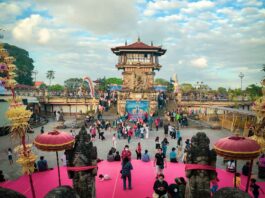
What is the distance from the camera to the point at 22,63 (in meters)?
70.0

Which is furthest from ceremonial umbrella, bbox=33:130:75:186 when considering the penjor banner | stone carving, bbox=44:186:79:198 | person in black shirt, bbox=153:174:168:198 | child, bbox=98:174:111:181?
the penjor banner

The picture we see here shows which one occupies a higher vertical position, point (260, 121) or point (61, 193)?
point (260, 121)

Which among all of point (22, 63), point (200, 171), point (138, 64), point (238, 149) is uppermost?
point (22, 63)

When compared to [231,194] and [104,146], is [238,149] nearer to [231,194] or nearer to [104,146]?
[231,194]

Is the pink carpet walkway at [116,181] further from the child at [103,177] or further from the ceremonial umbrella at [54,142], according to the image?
the ceremonial umbrella at [54,142]

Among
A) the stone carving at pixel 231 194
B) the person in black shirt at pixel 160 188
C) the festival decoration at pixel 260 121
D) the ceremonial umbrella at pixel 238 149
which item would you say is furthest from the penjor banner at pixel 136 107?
the stone carving at pixel 231 194

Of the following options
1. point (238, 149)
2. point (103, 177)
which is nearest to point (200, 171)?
point (238, 149)

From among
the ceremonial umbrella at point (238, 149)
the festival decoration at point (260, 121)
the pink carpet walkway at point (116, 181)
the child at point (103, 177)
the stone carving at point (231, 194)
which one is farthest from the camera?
the child at point (103, 177)

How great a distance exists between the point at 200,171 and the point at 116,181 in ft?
17.1

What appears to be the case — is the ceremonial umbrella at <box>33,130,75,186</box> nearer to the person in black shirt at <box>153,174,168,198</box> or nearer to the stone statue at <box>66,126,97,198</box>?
the stone statue at <box>66,126,97,198</box>

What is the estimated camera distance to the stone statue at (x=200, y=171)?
8.17 m

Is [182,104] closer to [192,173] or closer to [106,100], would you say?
[106,100]

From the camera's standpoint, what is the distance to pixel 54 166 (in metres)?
15.1

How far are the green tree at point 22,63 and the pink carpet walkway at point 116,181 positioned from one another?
194 ft
